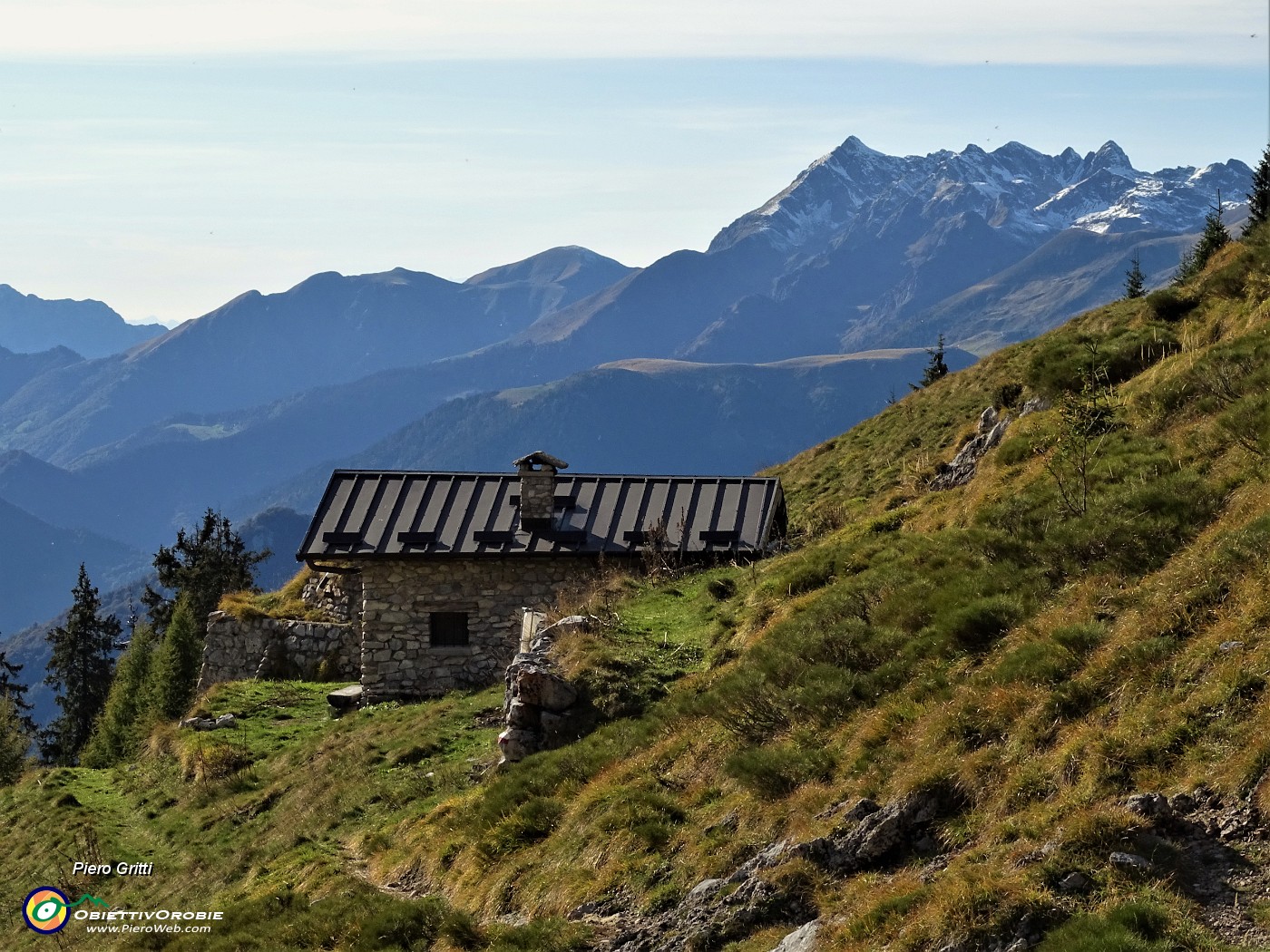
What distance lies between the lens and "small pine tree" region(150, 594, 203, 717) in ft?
125

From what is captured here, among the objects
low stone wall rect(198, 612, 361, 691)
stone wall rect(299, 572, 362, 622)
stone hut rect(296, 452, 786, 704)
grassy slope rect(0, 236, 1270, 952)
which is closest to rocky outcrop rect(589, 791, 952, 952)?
grassy slope rect(0, 236, 1270, 952)

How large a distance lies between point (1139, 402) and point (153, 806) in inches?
719

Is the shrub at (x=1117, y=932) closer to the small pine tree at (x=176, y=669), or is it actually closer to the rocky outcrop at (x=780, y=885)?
the rocky outcrop at (x=780, y=885)

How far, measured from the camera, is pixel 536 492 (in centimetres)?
2705

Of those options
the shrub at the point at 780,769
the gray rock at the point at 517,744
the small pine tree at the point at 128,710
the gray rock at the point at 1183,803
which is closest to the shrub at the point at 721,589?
the gray rock at the point at 517,744

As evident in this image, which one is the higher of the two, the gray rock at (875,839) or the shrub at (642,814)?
the gray rock at (875,839)

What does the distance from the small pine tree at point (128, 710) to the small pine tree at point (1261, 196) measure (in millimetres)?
31084

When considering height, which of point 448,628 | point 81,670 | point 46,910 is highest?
point 448,628

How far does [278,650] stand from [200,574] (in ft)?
114

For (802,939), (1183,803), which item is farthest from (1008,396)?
(802,939)

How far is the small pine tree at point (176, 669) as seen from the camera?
125ft

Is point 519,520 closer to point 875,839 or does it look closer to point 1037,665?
point 1037,665

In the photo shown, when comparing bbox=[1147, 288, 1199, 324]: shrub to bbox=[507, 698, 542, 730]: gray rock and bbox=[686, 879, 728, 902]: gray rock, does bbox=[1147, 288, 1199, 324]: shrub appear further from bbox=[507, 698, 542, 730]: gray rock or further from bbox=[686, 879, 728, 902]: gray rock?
bbox=[686, 879, 728, 902]: gray rock

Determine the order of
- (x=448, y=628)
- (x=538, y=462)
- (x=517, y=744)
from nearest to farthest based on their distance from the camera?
(x=517, y=744)
(x=448, y=628)
(x=538, y=462)
